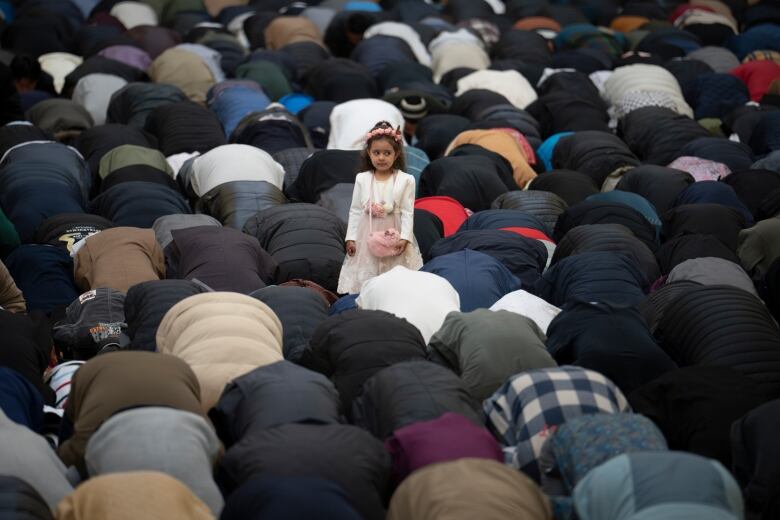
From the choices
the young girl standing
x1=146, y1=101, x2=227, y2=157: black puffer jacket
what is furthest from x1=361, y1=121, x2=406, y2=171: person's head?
x1=146, y1=101, x2=227, y2=157: black puffer jacket

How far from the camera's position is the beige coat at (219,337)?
4.92 meters

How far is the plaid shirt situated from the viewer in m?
4.63

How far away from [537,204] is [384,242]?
4.41ft

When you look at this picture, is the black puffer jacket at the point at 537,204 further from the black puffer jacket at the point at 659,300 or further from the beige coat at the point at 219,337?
the beige coat at the point at 219,337

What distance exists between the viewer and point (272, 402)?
4570 millimetres

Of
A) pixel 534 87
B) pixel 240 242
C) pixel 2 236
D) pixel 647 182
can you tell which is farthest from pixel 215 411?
pixel 534 87

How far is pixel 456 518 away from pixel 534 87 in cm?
684

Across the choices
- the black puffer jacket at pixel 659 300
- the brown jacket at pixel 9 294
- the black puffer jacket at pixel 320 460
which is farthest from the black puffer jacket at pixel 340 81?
the black puffer jacket at pixel 320 460

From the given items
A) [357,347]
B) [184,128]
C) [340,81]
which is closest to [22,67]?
[184,128]

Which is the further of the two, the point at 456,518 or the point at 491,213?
the point at 491,213

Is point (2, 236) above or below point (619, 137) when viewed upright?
above

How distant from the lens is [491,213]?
7.00 metres

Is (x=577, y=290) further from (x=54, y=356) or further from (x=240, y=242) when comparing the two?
(x=54, y=356)

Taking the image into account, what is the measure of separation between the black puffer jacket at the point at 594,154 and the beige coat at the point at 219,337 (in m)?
3.23
